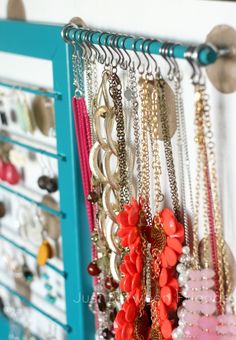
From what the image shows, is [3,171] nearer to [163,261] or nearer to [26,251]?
[26,251]

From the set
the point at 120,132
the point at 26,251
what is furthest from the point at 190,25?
the point at 26,251

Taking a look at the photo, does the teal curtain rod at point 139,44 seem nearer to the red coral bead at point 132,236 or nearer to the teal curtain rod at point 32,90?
the teal curtain rod at point 32,90

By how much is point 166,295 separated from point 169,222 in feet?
0.32

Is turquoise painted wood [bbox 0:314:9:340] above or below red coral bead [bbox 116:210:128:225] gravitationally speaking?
below

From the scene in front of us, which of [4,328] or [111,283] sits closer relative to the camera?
[111,283]

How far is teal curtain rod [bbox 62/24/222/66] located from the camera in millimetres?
720

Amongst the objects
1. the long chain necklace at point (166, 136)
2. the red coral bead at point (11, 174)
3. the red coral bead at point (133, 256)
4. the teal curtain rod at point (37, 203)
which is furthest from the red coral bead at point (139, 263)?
the red coral bead at point (11, 174)

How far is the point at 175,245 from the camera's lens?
33.7 inches

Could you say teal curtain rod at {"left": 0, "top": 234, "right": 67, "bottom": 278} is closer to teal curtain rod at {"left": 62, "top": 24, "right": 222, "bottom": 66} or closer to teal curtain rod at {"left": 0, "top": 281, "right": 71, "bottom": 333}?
teal curtain rod at {"left": 0, "top": 281, "right": 71, "bottom": 333}

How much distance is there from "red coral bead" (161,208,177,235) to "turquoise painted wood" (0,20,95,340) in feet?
0.75

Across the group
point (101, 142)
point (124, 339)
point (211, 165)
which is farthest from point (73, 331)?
point (211, 165)

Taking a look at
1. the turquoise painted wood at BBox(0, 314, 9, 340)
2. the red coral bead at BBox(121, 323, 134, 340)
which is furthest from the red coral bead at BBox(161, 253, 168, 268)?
the turquoise painted wood at BBox(0, 314, 9, 340)

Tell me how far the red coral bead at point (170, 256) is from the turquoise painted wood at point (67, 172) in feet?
0.79

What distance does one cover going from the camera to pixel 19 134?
1.24 m
